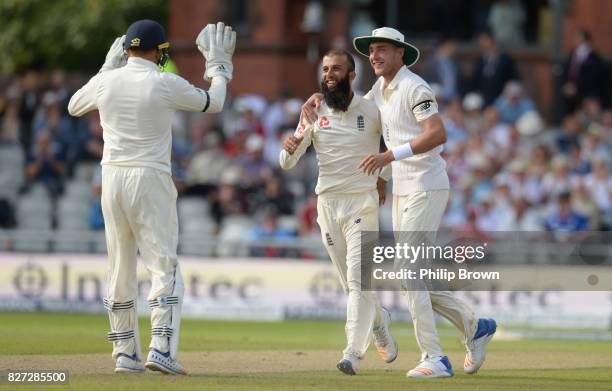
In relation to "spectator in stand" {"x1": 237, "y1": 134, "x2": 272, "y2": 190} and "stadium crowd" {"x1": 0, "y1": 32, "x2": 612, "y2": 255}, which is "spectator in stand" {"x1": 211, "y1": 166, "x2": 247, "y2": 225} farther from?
"spectator in stand" {"x1": 237, "y1": 134, "x2": 272, "y2": 190}

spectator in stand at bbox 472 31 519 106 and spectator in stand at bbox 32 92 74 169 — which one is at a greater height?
spectator in stand at bbox 472 31 519 106

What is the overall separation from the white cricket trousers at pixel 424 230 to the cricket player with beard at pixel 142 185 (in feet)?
5.45

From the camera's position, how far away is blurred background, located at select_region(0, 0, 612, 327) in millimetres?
21359

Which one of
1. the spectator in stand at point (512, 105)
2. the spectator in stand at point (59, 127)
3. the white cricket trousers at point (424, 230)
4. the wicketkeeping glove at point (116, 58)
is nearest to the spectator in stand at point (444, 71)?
the spectator in stand at point (512, 105)

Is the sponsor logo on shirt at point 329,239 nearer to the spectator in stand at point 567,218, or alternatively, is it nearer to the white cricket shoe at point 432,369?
the white cricket shoe at point 432,369

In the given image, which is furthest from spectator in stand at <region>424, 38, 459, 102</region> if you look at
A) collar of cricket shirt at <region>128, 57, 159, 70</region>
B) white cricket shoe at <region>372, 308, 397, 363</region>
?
collar of cricket shirt at <region>128, 57, 159, 70</region>

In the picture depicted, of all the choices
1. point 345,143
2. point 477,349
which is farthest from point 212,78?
point 477,349

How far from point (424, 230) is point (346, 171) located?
82 centimetres

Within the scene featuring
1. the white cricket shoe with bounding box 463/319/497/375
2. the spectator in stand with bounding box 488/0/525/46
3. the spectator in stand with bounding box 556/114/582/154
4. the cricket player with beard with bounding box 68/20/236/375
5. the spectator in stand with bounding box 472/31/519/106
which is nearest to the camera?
the cricket player with beard with bounding box 68/20/236/375

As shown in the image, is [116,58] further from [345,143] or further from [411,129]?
[411,129]

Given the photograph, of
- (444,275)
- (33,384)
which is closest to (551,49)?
(444,275)

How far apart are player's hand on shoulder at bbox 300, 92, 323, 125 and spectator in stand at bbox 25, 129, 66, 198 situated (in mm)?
12281

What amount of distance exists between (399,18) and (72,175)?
22.2 ft

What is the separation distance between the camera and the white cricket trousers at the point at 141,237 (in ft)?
37.1
